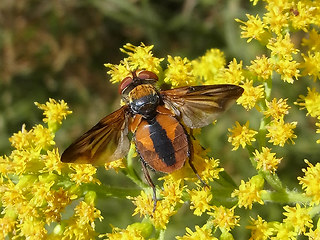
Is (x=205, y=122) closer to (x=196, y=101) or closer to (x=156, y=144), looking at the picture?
(x=196, y=101)

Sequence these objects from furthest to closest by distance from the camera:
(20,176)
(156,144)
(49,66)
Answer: (49,66) < (20,176) < (156,144)

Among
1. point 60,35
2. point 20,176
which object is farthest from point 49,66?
point 20,176

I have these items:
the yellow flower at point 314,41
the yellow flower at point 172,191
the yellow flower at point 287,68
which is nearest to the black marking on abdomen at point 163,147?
the yellow flower at point 172,191

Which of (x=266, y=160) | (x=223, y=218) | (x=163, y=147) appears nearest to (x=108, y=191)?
(x=163, y=147)

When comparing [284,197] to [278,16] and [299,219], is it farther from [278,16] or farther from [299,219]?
[278,16]

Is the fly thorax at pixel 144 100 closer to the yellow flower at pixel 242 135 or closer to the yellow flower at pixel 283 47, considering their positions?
the yellow flower at pixel 242 135

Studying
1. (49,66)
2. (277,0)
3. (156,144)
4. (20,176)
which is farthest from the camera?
(49,66)

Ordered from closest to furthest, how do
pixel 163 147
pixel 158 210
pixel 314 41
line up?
pixel 163 147
pixel 158 210
pixel 314 41
